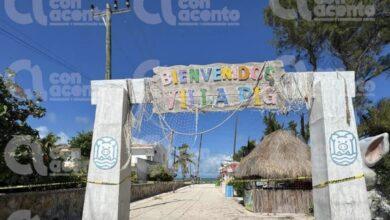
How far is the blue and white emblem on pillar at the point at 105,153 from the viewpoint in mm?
9117

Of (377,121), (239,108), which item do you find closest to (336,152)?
(239,108)

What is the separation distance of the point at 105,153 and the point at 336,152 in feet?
15.5

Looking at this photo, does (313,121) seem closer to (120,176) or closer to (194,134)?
(194,134)

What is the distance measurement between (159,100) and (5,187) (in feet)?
16.0

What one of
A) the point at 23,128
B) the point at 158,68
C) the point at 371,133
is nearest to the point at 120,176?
the point at 158,68

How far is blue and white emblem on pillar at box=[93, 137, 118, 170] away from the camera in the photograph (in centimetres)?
912

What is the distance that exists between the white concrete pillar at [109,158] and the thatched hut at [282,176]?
10.9 meters

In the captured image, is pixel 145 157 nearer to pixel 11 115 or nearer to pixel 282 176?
pixel 282 176

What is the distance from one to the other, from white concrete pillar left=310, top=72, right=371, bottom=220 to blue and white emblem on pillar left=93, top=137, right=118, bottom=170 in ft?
13.8

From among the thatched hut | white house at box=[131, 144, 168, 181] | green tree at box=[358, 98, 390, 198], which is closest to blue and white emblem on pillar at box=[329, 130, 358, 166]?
green tree at box=[358, 98, 390, 198]

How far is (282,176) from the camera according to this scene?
1898 centimetres

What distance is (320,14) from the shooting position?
17297 millimetres

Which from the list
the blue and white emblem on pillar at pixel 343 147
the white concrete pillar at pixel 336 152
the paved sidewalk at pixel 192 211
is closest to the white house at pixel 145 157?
the paved sidewalk at pixel 192 211

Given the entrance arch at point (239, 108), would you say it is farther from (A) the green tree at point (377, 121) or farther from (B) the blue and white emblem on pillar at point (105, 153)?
(A) the green tree at point (377, 121)
